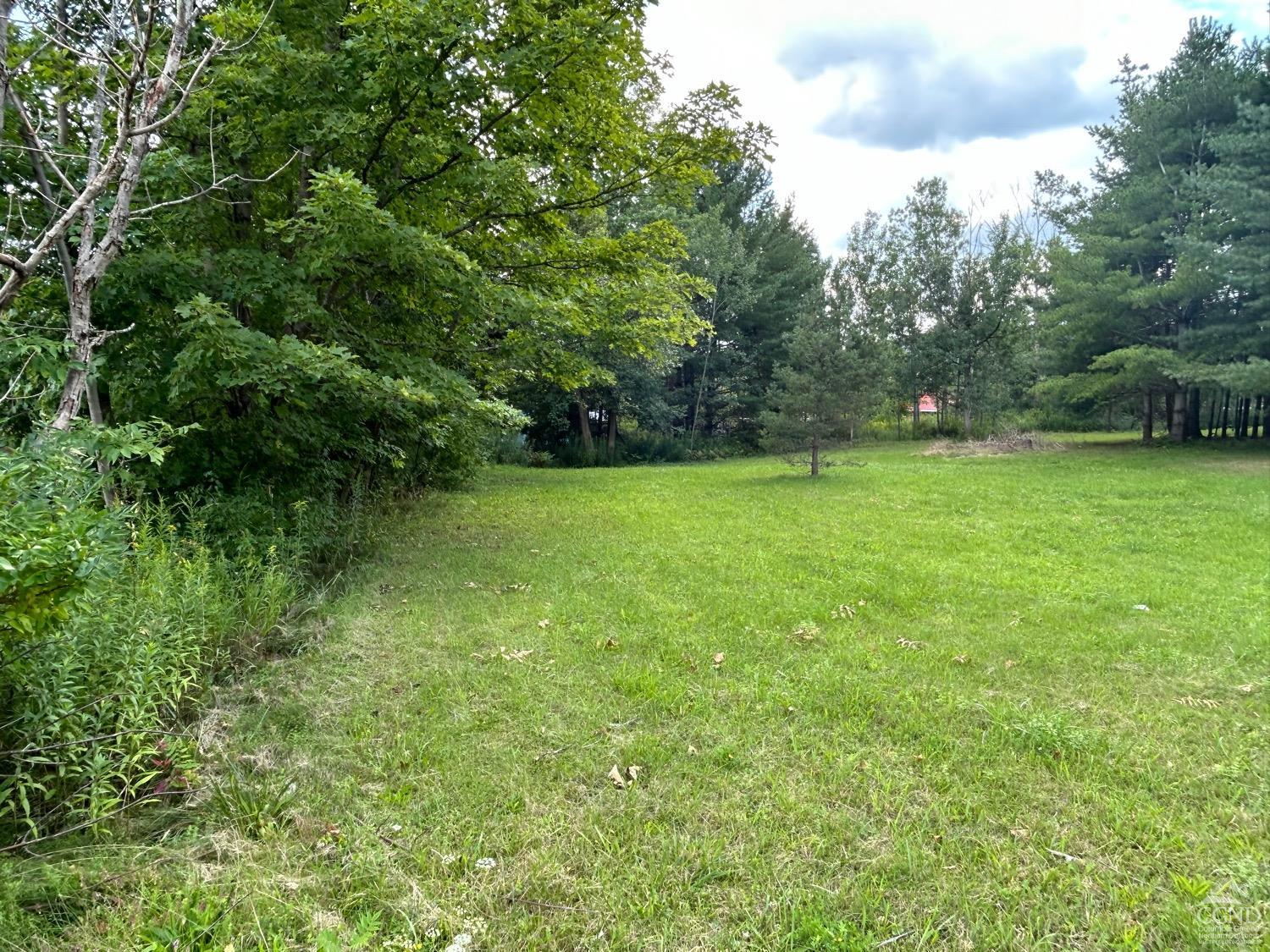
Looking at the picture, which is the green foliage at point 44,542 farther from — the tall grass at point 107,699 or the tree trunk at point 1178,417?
the tree trunk at point 1178,417

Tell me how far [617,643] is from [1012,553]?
15.5 ft

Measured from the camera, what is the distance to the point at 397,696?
324 centimetres

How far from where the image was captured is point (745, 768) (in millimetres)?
2611

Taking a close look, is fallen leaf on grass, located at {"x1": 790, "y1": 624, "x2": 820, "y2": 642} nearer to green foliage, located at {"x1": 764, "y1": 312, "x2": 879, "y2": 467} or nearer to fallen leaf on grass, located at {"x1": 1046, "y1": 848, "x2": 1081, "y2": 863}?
fallen leaf on grass, located at {"x1": 1046, "y1": 848, "x2": 1081, "y2": 863}

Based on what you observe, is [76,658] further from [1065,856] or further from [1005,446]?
[1005,446]

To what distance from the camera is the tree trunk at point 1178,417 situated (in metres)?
17.7

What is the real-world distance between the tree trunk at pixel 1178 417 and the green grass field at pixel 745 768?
15823 mm

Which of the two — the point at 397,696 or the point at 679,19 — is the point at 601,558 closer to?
the point at 397,696

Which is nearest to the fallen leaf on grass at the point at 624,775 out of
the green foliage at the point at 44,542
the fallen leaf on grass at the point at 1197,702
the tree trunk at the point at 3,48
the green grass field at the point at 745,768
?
the green grass field at the point at 745,768

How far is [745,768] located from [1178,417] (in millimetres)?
22125

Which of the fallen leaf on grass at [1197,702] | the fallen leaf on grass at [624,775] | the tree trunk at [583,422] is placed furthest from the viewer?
the tree trunk at [583,422]

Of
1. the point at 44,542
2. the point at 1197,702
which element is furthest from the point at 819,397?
the point at 44,542

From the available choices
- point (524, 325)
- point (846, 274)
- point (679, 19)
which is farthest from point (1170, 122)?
point (524, 325)

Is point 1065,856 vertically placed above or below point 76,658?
below
